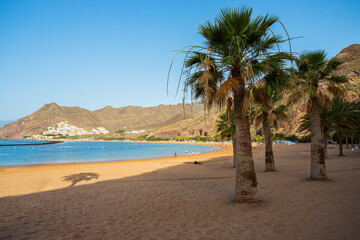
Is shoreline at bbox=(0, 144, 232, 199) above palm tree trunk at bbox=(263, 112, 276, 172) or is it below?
below

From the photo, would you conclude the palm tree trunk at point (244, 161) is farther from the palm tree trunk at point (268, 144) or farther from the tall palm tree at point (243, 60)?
the palm tree trunk at point (268, 144)

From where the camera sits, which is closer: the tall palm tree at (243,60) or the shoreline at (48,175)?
the tall palm tree at (243,60)

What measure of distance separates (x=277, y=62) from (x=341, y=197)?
5.07 meters

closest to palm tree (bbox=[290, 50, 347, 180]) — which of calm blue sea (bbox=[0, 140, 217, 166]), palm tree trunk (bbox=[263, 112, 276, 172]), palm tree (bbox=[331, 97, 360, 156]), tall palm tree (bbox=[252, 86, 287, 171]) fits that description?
tall palm tree (bbox=[252, 86, 287, 171])

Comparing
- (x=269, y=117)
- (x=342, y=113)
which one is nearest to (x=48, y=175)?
(x=269, y=117)

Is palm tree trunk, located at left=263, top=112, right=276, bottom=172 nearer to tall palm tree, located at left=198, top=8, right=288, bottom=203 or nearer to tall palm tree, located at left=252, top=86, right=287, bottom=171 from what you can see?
tall palm tree, located at left=252, top=86, right=287, bottom=171

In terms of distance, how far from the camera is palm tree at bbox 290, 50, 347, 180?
10812 millimetres

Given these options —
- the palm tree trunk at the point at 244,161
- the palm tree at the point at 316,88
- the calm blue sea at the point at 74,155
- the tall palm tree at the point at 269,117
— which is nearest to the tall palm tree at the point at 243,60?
the palm tree trunk at the point at 244,161

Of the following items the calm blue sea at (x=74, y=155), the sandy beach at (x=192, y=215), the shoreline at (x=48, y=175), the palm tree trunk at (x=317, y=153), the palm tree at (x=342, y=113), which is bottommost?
the calm blue sea at (x=74, y=155)

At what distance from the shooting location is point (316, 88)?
36.3ft

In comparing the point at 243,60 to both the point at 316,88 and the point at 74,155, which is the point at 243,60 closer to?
the point at 316,88

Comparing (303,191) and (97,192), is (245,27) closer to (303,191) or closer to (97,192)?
(303,191)

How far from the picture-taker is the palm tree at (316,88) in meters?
10.8

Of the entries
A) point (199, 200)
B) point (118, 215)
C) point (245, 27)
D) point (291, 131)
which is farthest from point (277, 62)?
point (291, 131)
